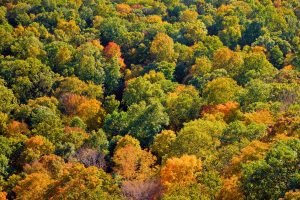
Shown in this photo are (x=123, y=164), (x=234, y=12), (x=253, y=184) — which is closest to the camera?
(x=253, y=184)

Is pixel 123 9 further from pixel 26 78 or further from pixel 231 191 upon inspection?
pixel 231 191

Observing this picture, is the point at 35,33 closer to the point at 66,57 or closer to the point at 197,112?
the point at 66,57

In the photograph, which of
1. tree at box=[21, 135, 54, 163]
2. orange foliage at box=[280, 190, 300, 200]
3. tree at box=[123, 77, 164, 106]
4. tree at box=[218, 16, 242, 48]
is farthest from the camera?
tree at box=[218, 16, 242, 48]

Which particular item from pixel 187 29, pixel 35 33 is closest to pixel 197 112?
pixel 187 29

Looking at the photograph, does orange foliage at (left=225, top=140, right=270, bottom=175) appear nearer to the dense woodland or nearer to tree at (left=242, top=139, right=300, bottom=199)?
the dense woodland

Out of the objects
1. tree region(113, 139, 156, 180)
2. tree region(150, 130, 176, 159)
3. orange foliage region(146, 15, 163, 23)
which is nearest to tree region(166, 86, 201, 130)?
tree region(150, 130, 176, 159)
